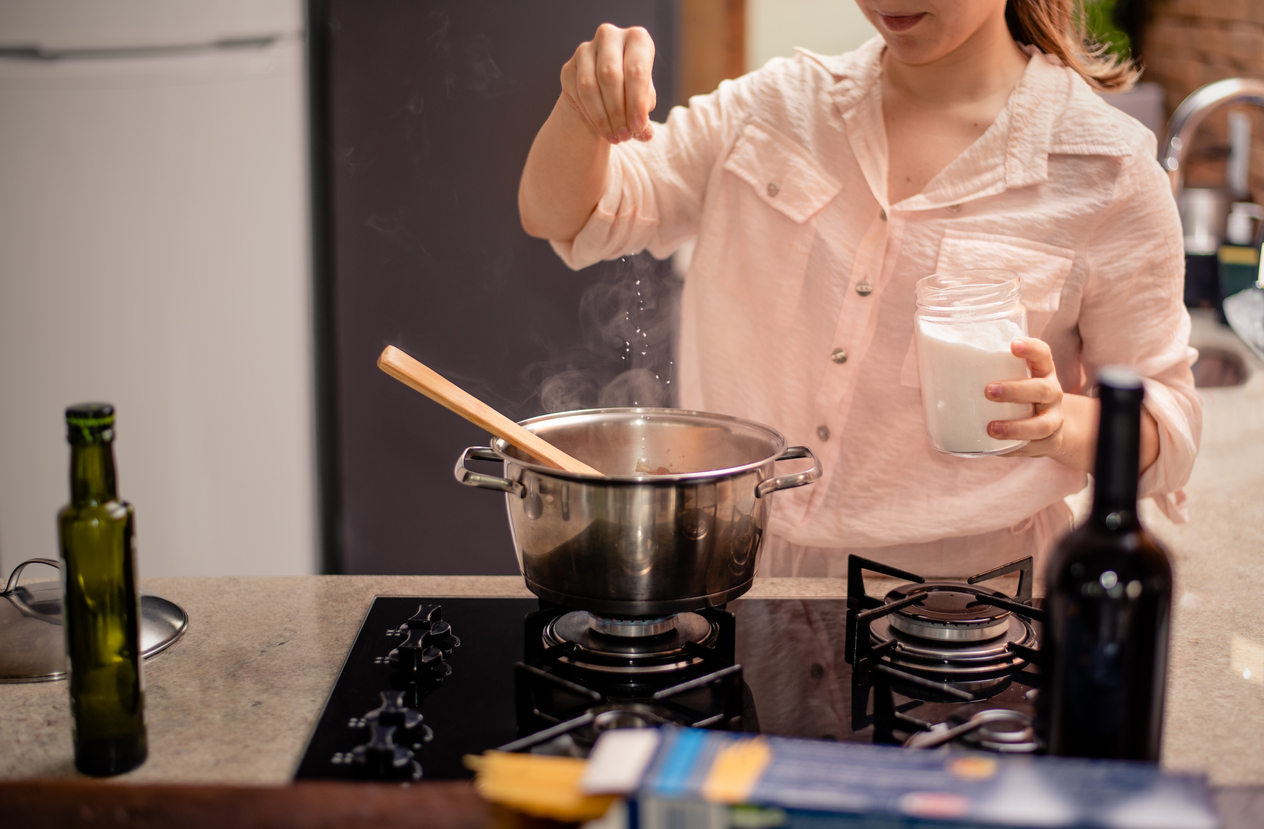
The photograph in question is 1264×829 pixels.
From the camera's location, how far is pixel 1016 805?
517mm

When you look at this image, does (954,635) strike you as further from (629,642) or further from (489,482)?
(489,482)

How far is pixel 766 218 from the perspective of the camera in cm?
135

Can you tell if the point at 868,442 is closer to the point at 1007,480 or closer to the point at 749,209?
the point at 1007,480

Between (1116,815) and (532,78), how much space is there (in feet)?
6.30

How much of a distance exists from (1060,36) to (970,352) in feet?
1.81

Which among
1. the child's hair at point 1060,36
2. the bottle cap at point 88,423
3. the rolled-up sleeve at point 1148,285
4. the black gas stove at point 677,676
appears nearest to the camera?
the bottle cap at point 88,423

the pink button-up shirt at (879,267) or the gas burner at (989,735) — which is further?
the pink button-up shirt at (879,267)

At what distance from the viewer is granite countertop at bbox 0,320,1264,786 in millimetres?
767

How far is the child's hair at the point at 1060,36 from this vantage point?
1.28 metres

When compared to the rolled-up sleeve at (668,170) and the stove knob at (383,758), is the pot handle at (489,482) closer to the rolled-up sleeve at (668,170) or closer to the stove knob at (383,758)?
the stove knob at (383,758)

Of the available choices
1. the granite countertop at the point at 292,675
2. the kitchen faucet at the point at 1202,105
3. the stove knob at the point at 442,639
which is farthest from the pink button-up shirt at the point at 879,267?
the kitchen faucet at the point at 1202,105

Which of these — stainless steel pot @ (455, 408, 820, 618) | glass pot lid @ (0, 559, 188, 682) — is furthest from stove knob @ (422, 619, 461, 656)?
glass pot lid @ (0, 559, 188, 682)

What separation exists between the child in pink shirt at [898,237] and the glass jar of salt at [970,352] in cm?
15

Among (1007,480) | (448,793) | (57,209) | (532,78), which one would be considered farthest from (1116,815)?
(57,209)
